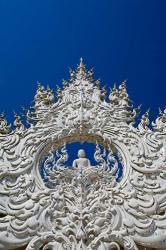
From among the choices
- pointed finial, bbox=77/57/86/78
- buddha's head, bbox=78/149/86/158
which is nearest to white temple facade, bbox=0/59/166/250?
buddha's head, bbox=78/149/86/158

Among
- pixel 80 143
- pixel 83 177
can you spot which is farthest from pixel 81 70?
pixel 83 177

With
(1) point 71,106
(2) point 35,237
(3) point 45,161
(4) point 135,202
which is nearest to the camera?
(2) point 35,237

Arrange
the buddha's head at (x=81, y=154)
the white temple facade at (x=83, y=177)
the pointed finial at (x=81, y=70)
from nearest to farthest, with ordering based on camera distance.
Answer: the white temple facade at (x=83, y=177), the buddha's head at (x=81, y=154), the pointed finial at (x=81, y=70)

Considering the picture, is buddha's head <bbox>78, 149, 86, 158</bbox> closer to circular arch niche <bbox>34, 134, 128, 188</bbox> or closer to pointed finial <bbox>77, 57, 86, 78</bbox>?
circular arch niche <bbox>34, 134, 128, 188</bbox>

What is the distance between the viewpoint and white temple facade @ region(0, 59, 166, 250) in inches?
184

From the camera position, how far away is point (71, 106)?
20.7 ft

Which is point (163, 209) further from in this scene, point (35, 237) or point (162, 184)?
point (35, 237)

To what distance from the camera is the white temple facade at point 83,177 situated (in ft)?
15.4

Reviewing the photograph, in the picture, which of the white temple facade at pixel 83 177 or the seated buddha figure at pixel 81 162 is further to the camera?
the seated buddha figure at pixel 81 162

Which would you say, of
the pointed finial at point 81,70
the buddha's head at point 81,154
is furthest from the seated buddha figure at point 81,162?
the pointed finial at point 81,70

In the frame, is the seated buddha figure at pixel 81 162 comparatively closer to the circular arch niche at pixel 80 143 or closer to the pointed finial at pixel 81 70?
the circular arch niche at pixel 80 143

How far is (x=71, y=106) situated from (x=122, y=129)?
88 centimetres

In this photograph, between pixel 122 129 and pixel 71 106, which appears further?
pixel 71 106

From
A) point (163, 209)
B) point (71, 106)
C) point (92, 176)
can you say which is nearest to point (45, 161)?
point (92, 176)
